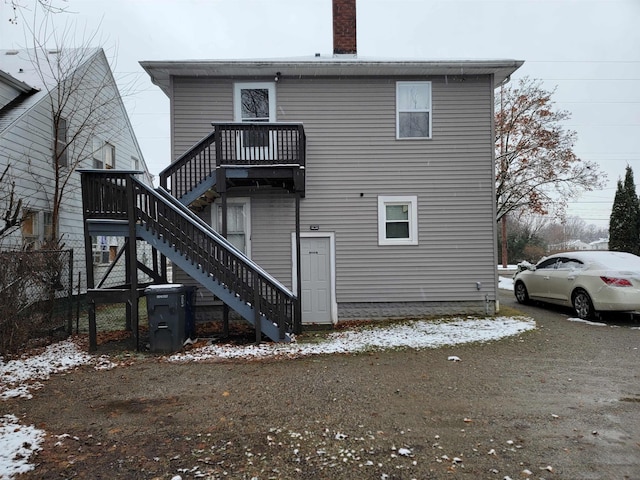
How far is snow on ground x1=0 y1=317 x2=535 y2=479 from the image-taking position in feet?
11.5

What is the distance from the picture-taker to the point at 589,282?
839 centimetres

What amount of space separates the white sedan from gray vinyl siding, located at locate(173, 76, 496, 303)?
1706mm

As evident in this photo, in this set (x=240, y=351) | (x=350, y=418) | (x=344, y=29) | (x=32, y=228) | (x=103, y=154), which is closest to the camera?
(x=350, y=418)

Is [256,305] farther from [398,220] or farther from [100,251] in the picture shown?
[100,251]

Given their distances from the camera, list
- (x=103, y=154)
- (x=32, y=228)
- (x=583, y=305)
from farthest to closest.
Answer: (x=103, y=154)
(x=32, y=228)
(x=583, y=305)

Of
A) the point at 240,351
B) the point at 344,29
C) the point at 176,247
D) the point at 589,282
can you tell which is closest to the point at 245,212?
the point at 176,247

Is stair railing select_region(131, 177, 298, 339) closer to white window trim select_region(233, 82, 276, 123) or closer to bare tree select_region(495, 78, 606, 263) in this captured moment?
white window trim select_region(233, 82, 276, 123)

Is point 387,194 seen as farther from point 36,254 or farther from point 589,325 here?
point 36,254

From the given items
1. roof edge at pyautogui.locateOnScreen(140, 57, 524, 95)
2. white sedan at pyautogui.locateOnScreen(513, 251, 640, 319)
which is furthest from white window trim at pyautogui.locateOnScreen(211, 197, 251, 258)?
white sedan at pyautogui.locateOnScreen(513, 251, 640, 319)

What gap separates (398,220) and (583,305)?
4554mm

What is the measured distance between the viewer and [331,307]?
905cm

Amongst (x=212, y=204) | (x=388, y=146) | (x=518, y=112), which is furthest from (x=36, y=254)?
(x=518, y=112)

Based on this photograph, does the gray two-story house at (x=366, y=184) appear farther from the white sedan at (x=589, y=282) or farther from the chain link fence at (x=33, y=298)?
the chain link fence at (x=33, y=298)

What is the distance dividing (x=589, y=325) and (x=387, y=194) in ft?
16.9
